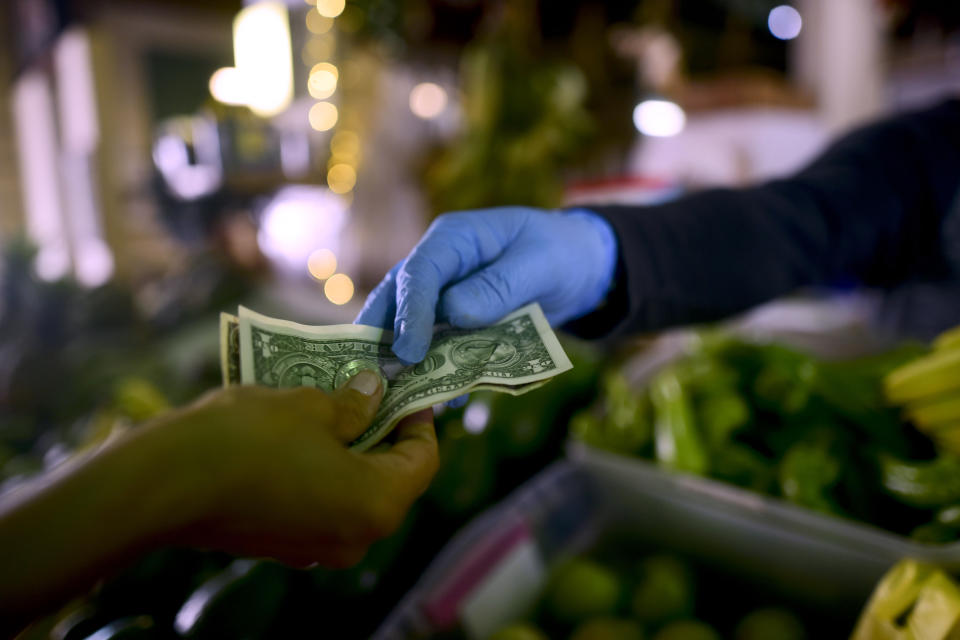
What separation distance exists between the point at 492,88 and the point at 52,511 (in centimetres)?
203

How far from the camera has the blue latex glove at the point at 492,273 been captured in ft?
1.21

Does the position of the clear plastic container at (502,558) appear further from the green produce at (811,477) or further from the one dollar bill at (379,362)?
the one dollar bill at (379,362)

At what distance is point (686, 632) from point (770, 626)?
96 millimetres

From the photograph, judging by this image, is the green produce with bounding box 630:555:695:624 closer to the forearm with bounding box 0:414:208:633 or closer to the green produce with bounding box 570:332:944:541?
the green produce with bounding box 570:332:944:541

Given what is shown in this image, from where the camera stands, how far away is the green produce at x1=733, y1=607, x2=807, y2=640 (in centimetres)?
60

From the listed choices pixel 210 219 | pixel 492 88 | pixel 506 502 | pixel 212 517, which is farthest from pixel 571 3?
pixel 212 517

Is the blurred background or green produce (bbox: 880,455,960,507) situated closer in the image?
green produce (bbox: 880,455,960,507)

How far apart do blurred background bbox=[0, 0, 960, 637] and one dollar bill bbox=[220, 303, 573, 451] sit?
0.27 meters

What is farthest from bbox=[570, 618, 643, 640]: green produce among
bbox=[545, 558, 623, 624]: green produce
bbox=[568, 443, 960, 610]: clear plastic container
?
bbox=[568, 443, 960, 610]: clear plastic container

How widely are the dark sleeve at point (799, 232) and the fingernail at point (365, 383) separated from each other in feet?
1.24

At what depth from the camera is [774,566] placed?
70 cm

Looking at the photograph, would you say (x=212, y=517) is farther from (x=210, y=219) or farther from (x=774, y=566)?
(x=210, y=219)

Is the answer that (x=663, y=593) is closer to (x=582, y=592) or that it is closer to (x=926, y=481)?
(x=582, y=592)

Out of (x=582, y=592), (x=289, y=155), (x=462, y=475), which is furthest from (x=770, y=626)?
(x=289, y=155)
